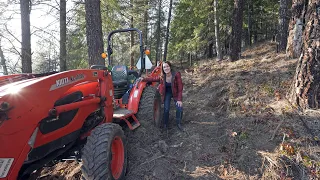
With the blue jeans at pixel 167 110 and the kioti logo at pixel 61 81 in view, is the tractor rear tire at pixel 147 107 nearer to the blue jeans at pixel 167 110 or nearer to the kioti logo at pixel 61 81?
the blue jeans at pixel 167 110

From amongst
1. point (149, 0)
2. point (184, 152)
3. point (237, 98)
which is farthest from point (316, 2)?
point (149, 0)

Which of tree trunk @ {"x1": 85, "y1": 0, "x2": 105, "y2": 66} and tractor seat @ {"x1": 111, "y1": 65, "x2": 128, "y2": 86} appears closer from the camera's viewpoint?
tractor seat @ {"x1": 111, "y1": 65, "x2": 128, "y2": 86}

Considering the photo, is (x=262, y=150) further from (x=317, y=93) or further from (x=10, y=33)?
(x=10, y=33)

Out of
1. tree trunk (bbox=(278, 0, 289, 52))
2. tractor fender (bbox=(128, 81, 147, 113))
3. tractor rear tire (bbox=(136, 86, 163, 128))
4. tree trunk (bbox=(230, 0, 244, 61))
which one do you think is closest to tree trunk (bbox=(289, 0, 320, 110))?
tractor rear tire (bbox=(136, 86, 163, 128))

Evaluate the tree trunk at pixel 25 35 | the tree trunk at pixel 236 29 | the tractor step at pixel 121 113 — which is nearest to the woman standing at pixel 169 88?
the tractor step at pixel 121 113

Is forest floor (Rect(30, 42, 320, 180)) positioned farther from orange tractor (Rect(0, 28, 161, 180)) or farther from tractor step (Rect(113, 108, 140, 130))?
orange tractor (Rect(0, 28, 161, 180))

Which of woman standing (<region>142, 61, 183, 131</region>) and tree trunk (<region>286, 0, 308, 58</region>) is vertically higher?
tree trunk (<region>286, 0, 308, 58</region>)

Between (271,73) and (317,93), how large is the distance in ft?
7.82

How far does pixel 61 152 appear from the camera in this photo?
3.33 metres

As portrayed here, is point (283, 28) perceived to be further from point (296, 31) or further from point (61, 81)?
point (61, 81)

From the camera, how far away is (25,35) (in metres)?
10.2

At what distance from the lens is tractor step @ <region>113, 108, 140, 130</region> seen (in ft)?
14.9

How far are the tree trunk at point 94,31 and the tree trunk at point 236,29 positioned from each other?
20.1 ft

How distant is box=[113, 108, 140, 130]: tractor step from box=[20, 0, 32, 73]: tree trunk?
6920 millimetres
